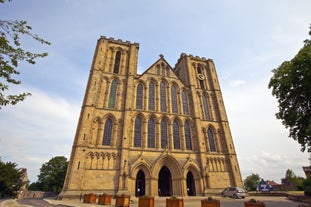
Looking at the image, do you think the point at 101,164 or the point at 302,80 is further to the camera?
the point at 101,164

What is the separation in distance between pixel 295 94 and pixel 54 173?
54.7 m

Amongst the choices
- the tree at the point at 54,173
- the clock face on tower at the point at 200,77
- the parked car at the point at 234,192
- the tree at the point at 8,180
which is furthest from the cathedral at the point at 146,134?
the tree at the point at 54,173

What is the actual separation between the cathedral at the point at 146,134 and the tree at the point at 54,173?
33.6 meters

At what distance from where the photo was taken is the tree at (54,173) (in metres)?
45.8

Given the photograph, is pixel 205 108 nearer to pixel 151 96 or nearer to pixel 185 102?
pixel 185 102

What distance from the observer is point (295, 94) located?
14.3m

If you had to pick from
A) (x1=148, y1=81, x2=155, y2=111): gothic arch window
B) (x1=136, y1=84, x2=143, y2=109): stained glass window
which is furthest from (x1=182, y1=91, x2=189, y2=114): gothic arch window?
(x1=136, y1=84, x2=143, y2=109): stained glass window

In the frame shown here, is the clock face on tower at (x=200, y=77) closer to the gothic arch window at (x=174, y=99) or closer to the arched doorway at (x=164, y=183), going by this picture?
the gothic arch window at (x=174, y=99)

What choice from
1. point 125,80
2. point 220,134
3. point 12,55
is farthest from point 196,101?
point 12,55

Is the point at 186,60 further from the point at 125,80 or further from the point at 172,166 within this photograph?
the point at 172,166

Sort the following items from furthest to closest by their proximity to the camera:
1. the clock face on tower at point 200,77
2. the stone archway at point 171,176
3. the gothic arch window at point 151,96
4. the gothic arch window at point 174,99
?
1. the clock face on tower at point 200,77
2. the gothic arch window at point 174,99
3. the gothic arch window at point 151,96
4. the stone archway at point 171,176

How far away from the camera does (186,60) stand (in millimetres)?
34656

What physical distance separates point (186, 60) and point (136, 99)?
14.6 meters

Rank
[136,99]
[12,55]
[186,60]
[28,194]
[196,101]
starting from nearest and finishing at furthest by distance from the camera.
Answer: [12,55] → [136,99] → [196,101] → [186,60] → [28,194]
